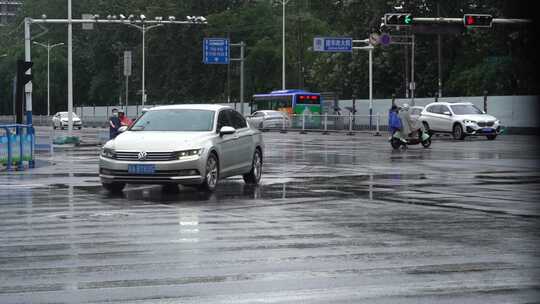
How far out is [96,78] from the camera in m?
118

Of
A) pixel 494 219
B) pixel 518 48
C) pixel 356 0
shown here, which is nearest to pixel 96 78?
pixel 356 0

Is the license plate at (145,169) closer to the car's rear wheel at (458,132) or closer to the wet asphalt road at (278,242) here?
the wet asphalt road at (278,242)

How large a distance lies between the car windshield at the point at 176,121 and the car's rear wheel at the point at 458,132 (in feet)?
91.6

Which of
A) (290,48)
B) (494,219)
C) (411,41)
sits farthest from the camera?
(290,48)

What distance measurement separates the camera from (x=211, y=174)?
16500 mm

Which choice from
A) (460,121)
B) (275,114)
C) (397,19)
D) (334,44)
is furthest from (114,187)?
(334,44)

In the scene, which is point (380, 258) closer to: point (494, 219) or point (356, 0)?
point (494, 219)

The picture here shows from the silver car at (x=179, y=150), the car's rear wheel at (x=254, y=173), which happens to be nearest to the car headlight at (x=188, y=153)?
A: the silver car at (x=179, y=150)

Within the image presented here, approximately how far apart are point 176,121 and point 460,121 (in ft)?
92.8

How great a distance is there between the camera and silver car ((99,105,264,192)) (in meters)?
15.7

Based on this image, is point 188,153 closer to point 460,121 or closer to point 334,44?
point 460,121

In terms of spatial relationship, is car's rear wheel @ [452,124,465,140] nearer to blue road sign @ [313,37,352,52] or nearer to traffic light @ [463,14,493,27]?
traffic light @ [463,14,493,27]

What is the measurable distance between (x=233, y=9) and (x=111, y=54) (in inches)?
960

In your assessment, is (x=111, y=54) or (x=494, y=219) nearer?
(x=494, y=219)
